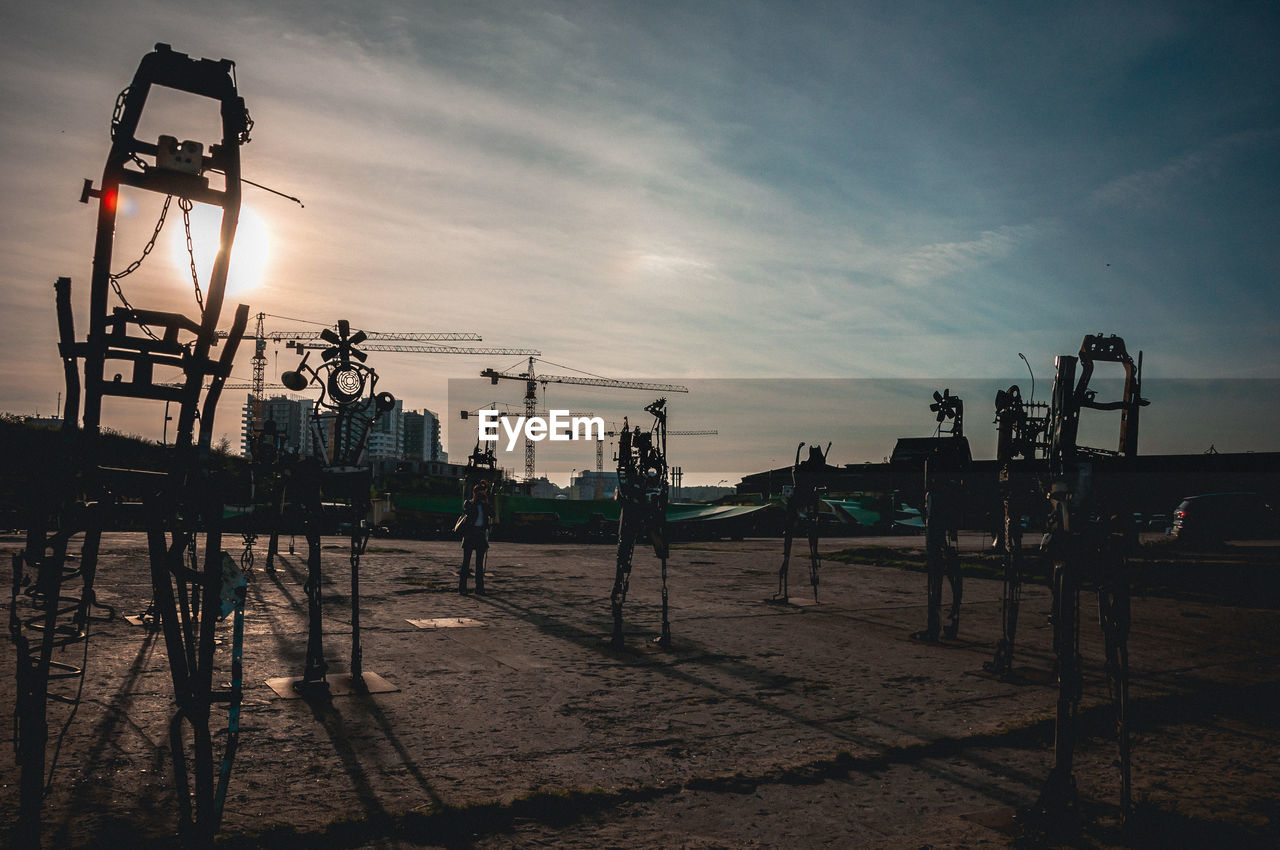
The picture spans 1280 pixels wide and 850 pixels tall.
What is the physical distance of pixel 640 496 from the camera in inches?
472

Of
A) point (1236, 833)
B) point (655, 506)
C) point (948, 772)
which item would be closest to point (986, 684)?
point (948, 772)

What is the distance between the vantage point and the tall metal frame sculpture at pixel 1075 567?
215 inches

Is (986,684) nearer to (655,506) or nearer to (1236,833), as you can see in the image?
(1236,833)

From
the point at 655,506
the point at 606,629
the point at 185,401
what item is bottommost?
the point at 606,629

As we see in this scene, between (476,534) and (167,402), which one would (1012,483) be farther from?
(476,534)

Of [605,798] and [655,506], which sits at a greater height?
[655,506]

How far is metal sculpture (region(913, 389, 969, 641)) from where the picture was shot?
1216 cm

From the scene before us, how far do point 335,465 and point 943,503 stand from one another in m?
8.80

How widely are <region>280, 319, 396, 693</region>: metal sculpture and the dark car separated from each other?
2889 cm

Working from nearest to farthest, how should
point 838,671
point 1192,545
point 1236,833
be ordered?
1. point 1236,833
2. point 838,671
3. point 1192,545

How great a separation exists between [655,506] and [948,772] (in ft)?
20.6

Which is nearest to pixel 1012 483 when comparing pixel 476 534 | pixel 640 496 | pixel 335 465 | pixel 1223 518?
pixel 640 496

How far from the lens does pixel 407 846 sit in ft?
16.3

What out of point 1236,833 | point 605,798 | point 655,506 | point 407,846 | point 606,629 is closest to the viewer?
point 407,846
